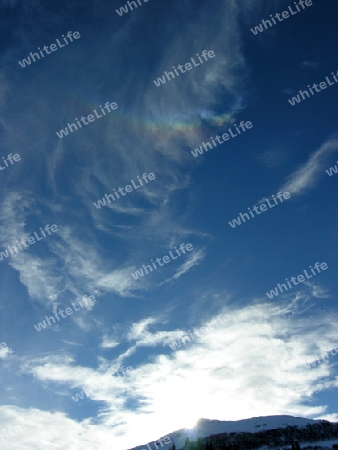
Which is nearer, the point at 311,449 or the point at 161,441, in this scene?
the point at 311,449

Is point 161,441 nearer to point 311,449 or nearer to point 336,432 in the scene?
point 336,432

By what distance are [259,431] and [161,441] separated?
60.6 meters

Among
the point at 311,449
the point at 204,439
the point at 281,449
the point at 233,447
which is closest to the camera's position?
the point at 311,449

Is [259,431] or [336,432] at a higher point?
[259,431]

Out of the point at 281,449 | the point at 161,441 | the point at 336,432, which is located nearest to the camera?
the point at 281,449

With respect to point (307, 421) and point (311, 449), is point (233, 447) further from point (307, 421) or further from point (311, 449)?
point (307, 421)

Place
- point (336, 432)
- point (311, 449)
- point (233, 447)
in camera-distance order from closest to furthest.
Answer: point (311, 449), point (233, 447), point (336, 432)

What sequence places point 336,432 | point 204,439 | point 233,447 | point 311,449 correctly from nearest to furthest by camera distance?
1. point 311,449
2. point 233,447
3. point 336,432
4. point 204,439

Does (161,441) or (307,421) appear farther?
(161,441)

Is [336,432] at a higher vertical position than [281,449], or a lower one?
lower

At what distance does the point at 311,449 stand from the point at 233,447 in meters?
26.4

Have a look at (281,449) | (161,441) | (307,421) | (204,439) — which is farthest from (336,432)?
(161,441)

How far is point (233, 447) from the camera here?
107 meters

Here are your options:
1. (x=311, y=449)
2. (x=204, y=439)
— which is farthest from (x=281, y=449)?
(x=204, y=439)
